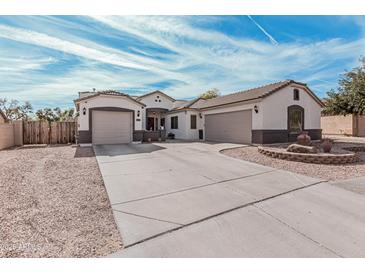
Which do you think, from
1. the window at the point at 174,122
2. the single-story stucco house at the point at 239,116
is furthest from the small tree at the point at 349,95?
the window at the point at 174,122

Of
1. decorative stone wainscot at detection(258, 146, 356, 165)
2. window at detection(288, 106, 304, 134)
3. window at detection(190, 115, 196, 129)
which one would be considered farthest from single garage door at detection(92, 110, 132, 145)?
window at detection(288, 106, 304, 134)

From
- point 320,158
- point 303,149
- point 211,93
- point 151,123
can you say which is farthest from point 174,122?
point 211,93

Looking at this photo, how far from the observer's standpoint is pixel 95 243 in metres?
2.78

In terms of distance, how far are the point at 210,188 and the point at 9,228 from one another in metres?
3.76

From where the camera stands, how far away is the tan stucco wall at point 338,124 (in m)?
22.4

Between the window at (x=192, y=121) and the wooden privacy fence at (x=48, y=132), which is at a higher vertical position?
the window at (x=192, y=121)

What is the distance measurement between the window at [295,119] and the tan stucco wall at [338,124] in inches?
452

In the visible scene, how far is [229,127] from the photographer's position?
1612cm

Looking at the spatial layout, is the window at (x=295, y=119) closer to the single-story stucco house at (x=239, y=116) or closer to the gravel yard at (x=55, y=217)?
the single-story stucco house at (x=239, y=116)

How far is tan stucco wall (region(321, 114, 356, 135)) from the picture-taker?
22406mm

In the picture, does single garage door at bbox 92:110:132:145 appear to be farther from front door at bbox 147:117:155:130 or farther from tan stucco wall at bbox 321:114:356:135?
tan stucco wall at bbox 321:114:356:135

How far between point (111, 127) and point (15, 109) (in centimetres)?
2127
